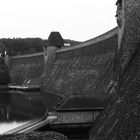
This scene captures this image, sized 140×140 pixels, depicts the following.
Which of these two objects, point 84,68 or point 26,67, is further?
point 26,67

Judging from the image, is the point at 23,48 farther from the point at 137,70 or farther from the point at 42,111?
the point at 137,70

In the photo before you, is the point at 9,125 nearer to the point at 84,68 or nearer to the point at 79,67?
the point at 84,68

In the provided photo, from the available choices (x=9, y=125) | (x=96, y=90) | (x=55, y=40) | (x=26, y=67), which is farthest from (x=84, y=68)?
(x=26, y=67)

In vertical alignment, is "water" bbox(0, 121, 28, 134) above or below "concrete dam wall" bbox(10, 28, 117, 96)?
below

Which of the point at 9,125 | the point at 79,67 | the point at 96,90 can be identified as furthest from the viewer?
the point at 79,67

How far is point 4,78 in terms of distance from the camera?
4603cm

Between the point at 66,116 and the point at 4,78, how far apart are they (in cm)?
3384

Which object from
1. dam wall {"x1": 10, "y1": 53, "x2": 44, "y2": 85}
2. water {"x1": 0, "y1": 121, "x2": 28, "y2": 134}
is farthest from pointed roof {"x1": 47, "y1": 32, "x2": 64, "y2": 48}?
water {"x1": 0, "y1": 121, "x2": 28, "y2": 134}

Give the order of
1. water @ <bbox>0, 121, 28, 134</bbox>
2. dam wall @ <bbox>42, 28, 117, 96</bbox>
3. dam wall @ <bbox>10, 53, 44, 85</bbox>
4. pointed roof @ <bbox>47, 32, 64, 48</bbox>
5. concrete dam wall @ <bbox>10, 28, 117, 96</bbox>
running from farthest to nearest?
dam wall @ <bbox>10, 53, 44, 85</bbox> → pointed roof @ <bbox>47, 32, 64, 48</bbox> → concrete dam wall @ <bbox>10, 28, 117, 96</bbox> → dam wall @ <bbox>42, 28, 117, 96</bbox> → water @ <bbox>0, 121, 28, 134</bbox>

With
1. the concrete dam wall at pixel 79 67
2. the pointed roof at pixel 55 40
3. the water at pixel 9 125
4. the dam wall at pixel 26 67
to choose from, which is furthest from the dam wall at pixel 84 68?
the dam wall at pixel 26 67

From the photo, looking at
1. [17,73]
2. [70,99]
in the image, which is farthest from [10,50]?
[70,99]

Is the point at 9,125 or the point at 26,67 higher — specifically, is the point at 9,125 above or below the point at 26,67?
below

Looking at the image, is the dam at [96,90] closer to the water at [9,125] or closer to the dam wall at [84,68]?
the dam wall at [84,68]

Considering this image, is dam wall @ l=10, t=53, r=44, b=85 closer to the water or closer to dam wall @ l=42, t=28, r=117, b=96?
dam wall @ l=42, t=28, r=117, b=96
